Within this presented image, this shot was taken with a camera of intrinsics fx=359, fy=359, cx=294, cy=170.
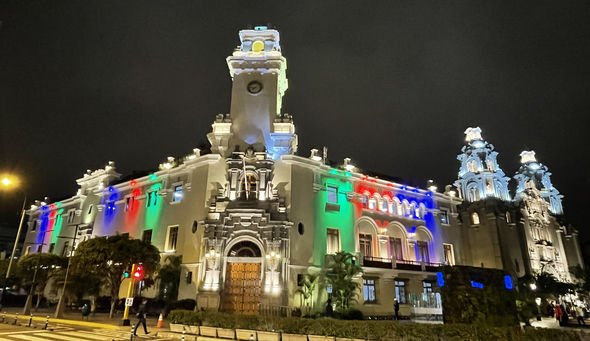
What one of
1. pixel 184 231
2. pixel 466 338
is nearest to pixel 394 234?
pixel 184 231

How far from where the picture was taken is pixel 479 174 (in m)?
49.8

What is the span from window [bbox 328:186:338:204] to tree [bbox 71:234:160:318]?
17.9 m

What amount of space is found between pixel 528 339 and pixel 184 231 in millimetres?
28483

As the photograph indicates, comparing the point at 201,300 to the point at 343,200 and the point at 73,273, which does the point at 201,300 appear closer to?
the point at 73,273

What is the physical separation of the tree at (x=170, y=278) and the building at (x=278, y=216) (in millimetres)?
820

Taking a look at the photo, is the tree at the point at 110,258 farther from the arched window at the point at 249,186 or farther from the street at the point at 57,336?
the arched window at the point at 249,186

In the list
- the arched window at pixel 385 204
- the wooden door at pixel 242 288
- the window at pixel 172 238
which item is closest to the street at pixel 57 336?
the wooden door at pixel 242 288

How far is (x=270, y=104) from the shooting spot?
1490 inches

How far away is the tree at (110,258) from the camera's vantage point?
26.3m

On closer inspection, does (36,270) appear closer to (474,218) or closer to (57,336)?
(57,336)

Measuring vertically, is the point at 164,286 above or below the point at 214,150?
below

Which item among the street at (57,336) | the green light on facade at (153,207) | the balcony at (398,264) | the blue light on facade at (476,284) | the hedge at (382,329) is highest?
the green light on facade at (153,207)

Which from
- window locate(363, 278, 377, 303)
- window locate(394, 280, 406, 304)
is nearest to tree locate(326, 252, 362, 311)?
window locate(363, 278, 377, 303)

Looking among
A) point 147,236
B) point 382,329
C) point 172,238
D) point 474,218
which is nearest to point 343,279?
point 382,329
